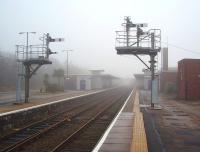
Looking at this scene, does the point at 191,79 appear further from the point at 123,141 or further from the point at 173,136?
the point at 123,141

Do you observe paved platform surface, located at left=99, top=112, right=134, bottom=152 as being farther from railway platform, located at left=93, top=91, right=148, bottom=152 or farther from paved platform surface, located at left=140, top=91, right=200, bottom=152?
paved platform surface, located at left=140, top=91, right=200, bottom=152

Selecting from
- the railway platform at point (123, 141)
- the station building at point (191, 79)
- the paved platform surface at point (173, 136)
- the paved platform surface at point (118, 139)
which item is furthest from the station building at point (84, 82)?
the railway platform at point (123, 141)

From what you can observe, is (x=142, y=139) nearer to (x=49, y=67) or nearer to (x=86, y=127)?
(x=86, y=127)

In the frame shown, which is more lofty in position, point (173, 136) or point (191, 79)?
point (191, 79)

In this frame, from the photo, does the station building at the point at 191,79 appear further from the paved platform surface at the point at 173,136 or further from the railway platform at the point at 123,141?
the railway platform at the point at 123,141

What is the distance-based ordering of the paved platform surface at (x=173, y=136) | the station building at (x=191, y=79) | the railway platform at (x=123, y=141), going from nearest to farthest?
the railway platform at (x=123, y=141) < the paved platform surface at (x=173, y=136) < the station building at (x=191, y=79)

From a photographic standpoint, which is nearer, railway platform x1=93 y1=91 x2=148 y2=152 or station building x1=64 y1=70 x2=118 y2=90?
railway platform x1=93 y1=91 x2=148 y2=152

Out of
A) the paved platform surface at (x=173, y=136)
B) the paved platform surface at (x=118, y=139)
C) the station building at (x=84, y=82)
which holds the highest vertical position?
the station building at (x=84, y=82)

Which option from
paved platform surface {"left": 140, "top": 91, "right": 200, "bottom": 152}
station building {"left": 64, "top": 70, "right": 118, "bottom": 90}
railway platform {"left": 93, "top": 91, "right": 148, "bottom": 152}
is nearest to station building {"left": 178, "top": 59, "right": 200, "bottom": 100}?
paved platform surface {"left": 140, "top": 91, "right": 200, "bottom": 152}

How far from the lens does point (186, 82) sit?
38.5m

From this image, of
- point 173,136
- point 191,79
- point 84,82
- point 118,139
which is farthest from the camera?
point 84,82

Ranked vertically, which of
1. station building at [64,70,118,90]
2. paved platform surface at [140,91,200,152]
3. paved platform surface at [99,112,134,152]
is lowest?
paved platform surface at [140,91,200,152]

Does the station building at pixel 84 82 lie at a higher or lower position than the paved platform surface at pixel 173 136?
higher

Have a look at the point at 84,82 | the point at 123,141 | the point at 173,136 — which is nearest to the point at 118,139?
the point at 123,141
